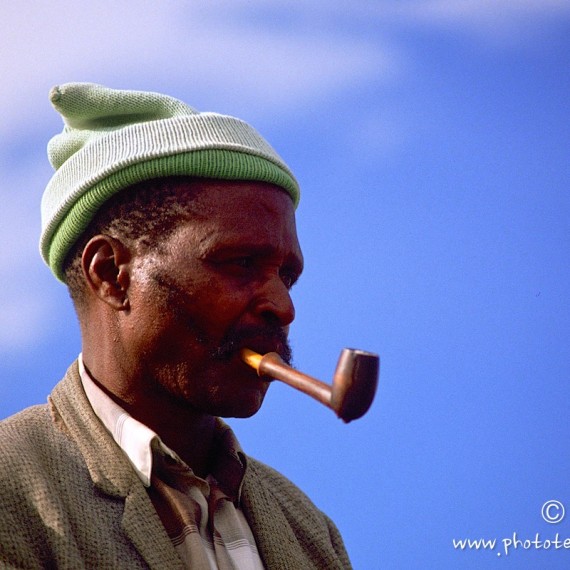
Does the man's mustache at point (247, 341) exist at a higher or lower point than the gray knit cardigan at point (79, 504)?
higher

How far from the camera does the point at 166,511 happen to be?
2.08 m

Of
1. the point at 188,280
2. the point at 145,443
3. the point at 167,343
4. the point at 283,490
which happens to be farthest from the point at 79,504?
the point at 283,490

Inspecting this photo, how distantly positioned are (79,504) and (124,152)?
29.8 inches

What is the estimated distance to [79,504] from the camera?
200 cm

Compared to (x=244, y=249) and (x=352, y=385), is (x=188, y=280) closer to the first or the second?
(x=244, y=249)

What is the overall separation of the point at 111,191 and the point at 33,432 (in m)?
0.54

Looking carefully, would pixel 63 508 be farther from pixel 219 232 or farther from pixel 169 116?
pixel 169 116

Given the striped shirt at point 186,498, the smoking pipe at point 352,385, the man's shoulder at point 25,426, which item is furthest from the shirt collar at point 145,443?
the smoking pipe at point 352,385

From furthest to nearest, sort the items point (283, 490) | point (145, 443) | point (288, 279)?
1. point (283, 490)
2. point (288, 279)
3. point (145, 443)

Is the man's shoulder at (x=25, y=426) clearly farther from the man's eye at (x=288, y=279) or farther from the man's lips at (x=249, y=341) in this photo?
the man's eye at (x=288, y=279)

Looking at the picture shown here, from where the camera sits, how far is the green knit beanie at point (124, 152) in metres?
2.26

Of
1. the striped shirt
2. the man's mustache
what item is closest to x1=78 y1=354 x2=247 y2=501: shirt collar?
the striped shirt

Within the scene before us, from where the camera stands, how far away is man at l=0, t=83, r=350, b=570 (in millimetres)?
2045

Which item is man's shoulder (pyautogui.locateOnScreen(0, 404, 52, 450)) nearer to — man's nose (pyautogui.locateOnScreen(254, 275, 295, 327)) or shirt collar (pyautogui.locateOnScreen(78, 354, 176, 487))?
shirt collar (pyautogui.locateOnScreen(78, 354, 176, 487))
